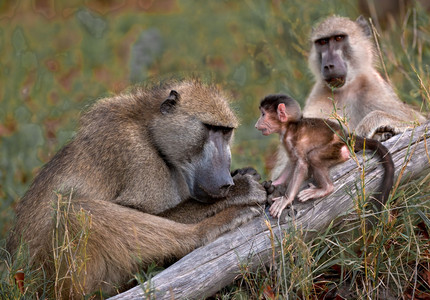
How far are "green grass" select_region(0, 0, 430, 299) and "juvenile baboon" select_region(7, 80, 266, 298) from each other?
0.91ft

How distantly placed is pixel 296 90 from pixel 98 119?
2422mm

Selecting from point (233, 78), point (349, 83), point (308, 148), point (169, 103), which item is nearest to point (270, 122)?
point (308, 148)

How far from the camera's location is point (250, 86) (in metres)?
5.79

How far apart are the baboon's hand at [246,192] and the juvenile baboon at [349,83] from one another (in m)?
0.83

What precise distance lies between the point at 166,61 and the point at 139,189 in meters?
3.86

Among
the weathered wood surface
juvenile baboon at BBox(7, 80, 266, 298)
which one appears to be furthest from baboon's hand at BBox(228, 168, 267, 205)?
the weathered wood surface

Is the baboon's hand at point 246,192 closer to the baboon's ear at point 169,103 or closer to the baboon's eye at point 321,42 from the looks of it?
the baboon's ear at point 169,103

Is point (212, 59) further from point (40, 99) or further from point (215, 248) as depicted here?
point (215, 248)

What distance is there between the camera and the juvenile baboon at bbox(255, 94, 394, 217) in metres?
2.90

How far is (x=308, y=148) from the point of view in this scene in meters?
2.95

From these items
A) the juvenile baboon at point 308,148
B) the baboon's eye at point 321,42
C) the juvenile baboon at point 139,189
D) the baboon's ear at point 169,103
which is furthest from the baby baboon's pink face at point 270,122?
the baboon's eye at point 321,42

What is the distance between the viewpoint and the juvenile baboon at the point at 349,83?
3977 mm

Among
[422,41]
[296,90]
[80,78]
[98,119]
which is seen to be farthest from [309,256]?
[80,78]

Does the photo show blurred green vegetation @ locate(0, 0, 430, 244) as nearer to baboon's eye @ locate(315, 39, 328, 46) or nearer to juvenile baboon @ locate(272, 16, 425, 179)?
juvenile baboon @ locate(272, 16, 425, 179)
